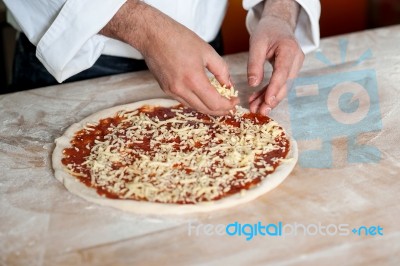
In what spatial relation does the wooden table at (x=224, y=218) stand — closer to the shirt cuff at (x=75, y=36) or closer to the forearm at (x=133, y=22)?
the shirt cuff at (x=75, y=36)

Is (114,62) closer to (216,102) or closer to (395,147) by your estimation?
(216,102)


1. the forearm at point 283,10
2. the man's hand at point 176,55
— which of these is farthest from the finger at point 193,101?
the forearm at point 283,10

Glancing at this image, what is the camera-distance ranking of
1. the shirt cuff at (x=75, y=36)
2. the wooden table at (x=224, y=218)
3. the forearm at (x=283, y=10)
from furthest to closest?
the forearm at (x=283, y=10) → the shirt cuff at (x=75, y=36) → the wooden table at (x=224, y=218)

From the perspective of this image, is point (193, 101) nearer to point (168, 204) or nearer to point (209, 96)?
point (209, 96)

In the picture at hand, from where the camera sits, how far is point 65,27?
5.53 feet

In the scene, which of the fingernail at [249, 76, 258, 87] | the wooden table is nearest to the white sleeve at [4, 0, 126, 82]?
the wooden table

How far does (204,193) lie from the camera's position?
1409 millimetres

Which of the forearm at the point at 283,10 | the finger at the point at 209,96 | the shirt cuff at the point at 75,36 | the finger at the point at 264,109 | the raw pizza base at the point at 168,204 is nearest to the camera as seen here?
the raw pizza base at the point at 168,204

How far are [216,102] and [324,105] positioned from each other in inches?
19.5

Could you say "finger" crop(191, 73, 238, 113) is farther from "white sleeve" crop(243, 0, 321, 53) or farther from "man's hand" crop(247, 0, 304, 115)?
"white sleeve" crop(243, 0, 321, 53)

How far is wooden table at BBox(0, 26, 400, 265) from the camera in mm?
1249

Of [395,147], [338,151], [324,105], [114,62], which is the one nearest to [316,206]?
[338,151]

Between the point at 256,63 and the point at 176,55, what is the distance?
34 centimetres

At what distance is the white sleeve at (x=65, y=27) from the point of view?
163 centimetres
